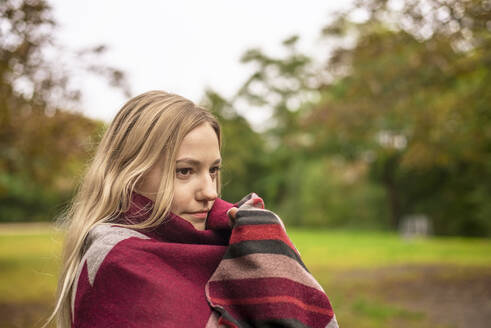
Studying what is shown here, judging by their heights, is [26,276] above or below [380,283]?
below

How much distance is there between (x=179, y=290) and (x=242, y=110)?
1422 inches

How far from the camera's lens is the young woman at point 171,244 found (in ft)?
4.29

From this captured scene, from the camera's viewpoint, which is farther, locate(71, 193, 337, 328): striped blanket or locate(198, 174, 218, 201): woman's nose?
locate(198, 174, 218, 201): woman's nose

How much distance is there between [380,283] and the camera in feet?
31.1

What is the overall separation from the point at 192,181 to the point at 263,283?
40 centimetres

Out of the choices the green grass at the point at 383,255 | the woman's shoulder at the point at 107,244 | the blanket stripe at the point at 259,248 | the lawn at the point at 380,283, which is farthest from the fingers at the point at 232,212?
the green grass at the point at 383,255

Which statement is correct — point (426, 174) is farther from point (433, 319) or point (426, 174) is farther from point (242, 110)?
point (433, 319)

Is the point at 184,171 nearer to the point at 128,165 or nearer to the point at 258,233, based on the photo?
the point at 128,165

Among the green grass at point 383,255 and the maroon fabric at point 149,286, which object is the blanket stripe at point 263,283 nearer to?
the maroon fabric at point 149,286

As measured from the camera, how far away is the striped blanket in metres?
1.29

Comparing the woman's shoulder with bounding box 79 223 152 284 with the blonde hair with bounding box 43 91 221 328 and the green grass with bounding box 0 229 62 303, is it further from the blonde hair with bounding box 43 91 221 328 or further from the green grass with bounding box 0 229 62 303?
the green grass with bounding box 0 229 62 303

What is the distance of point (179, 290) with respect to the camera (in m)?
1.35

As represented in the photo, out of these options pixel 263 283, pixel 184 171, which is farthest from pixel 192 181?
pixel 263 283

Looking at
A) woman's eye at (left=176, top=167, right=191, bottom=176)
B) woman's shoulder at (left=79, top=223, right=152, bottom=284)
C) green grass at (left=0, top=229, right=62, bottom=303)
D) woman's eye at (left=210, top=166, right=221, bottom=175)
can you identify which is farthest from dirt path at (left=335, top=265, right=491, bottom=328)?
woman's shoulder at (left=79, top=223, right=152, bottom=284)
